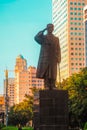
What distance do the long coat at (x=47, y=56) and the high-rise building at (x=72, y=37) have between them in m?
128

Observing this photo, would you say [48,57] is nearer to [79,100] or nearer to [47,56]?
[47,56]

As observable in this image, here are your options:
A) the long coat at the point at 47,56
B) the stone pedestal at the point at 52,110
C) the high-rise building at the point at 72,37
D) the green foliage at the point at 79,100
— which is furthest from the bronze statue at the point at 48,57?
the high-rise building at the point at 72,37

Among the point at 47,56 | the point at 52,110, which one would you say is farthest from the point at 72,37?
the point at 52,110

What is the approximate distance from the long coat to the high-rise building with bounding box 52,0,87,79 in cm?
12788

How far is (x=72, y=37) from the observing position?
533 ft

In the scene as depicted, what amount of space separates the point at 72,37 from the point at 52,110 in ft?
447

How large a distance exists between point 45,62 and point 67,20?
137 meters

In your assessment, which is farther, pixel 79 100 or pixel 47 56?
pixel 79 100

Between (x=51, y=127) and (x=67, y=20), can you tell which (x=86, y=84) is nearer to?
(x=51, y=127)

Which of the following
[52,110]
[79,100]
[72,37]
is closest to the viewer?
[52,110]

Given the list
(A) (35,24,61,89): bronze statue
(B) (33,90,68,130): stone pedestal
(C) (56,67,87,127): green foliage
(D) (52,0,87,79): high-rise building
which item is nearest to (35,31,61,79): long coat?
(A) (35,24,61,89): bronze statue

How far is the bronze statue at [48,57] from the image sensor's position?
94.1 ft

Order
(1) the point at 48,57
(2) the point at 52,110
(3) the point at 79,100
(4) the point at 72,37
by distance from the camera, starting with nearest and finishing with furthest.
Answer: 1. (2) the point at 52,110
2. (1) the point at 48,57
3. (3) the point at 79,100
4. (4) the point at 72,37

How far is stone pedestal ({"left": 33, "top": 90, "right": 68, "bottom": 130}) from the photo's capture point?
27.2 meters
